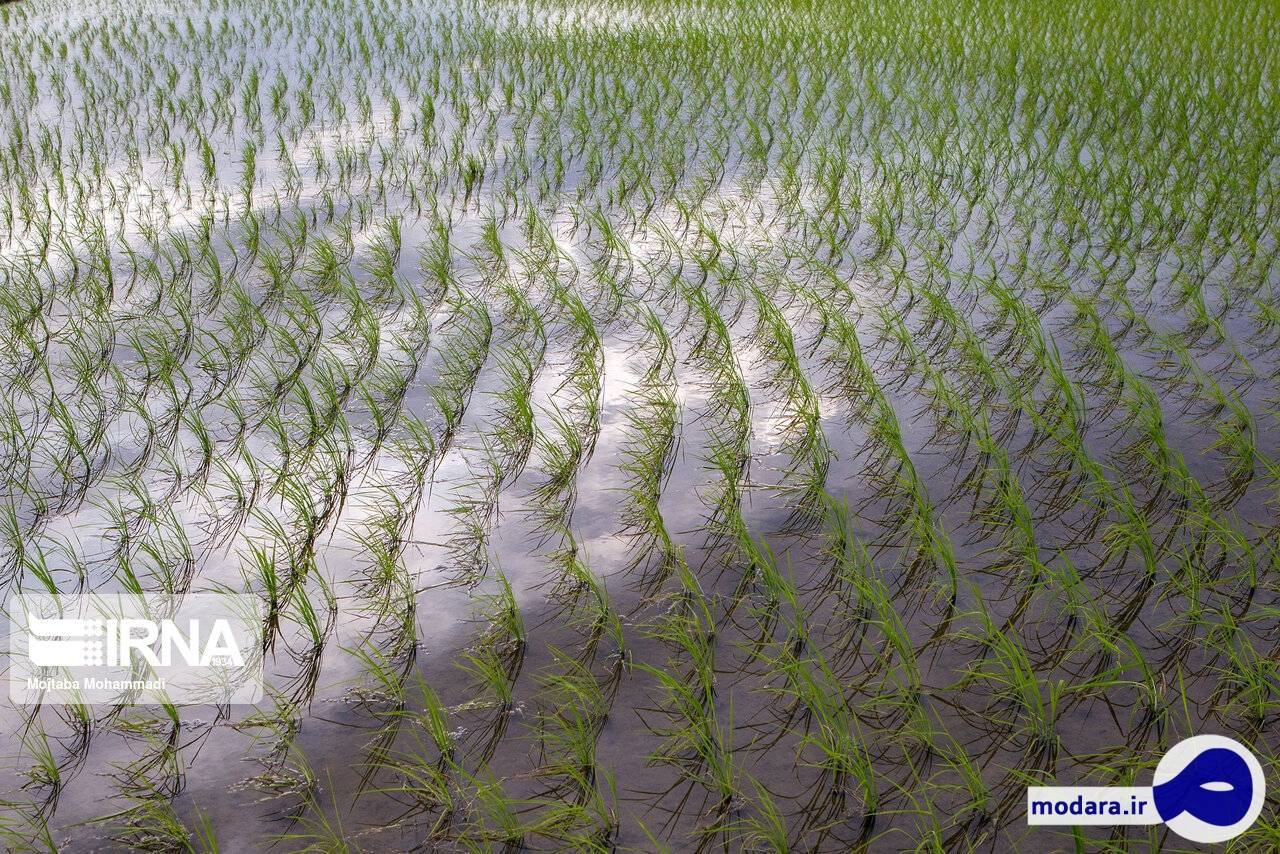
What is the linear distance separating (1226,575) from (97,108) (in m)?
7.28

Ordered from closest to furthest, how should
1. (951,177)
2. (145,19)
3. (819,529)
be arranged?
(819,529), (951,177), (145,19)

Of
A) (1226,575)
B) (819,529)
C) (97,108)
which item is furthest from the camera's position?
(97,108)

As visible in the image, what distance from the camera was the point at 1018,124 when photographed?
5.67 metres

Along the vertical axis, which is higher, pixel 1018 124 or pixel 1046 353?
pixel 1018 124

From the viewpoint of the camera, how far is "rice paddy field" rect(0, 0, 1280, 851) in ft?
6.15

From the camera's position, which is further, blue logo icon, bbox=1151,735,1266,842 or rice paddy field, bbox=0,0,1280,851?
rice paddy field, bbox=0,0,1280,851

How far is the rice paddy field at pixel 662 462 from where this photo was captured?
1873 millimetres

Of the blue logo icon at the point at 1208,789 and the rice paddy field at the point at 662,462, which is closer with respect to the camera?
the blue logo icon at the point at 1208,789

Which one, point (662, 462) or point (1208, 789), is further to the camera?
point (662, 462)


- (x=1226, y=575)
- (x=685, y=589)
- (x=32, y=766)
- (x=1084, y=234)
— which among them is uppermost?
(x=1084, y=234)

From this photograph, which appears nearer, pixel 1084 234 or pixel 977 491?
pixel 977 491

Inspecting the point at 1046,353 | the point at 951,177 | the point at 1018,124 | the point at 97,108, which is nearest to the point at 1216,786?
the point at 1046,353

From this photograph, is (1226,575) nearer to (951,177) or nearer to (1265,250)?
(1265,250)

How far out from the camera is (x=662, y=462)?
2.88 m
